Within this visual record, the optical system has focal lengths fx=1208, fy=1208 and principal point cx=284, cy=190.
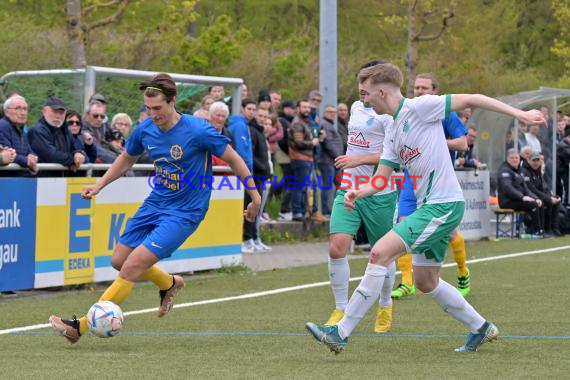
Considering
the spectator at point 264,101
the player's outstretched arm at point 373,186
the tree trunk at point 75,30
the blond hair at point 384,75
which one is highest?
the tree trunk at point 75,30

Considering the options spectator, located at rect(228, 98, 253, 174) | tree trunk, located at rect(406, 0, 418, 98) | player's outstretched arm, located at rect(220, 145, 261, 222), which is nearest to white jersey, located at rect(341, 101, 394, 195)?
player's outstretched arm, located at rect(220, 145, 261, 222)

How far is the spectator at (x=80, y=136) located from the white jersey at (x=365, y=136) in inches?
167

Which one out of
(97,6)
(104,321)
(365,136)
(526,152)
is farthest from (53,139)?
(97,6)

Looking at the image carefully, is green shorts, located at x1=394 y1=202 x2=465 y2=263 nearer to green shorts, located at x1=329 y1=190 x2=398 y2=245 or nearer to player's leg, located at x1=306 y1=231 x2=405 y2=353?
player's leg, located at x1=306 y1=231 x2=405 y2=353

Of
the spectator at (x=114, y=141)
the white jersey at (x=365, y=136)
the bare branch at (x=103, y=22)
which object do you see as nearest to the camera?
the white jersey at (x=365, y=136)

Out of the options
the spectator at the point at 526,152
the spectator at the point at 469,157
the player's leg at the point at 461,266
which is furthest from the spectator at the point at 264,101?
the player's leg at the point at 461,266

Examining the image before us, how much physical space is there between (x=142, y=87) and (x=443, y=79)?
3317 cm

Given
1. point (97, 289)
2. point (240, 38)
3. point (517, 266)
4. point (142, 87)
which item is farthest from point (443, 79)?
point (142, 87)

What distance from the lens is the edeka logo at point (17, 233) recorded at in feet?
39.0

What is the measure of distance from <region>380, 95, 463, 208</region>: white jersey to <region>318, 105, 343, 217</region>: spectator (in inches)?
422

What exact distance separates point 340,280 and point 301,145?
28.0ft

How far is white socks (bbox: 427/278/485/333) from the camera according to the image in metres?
8.40

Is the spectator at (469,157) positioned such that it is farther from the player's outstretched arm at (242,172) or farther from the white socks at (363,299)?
the white socks at (363,299)

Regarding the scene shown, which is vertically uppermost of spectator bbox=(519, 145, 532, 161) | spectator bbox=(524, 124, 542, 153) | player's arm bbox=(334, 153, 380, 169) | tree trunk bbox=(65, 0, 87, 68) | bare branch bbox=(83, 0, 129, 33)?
bare branch bbox=(83, 0, 129, 33)
